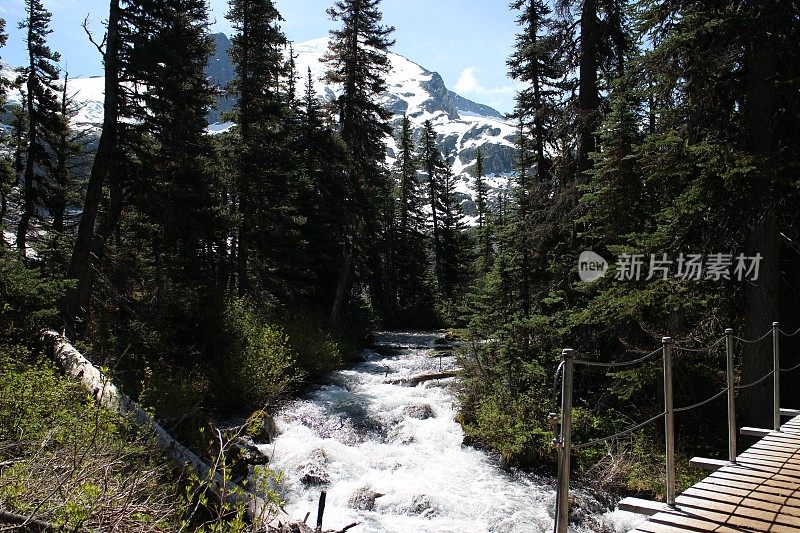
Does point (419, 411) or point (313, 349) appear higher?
point (313, 349)

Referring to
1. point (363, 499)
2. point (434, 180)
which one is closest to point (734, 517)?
point (363, 499)

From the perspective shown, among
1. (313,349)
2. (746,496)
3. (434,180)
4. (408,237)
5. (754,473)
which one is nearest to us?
(746,496)

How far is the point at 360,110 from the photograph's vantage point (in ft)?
74.7

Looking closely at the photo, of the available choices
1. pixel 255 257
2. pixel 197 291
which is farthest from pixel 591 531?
pixel 255 257

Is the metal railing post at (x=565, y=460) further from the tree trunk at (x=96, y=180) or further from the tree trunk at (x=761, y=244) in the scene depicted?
the tree trunk at (x=96, y=180)

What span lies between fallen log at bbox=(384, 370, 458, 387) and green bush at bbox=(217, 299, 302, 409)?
308 cm

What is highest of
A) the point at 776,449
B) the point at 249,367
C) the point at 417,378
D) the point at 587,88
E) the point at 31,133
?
the point at 31,133

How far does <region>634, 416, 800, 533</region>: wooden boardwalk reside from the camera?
3.77m

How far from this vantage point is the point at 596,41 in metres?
13.0

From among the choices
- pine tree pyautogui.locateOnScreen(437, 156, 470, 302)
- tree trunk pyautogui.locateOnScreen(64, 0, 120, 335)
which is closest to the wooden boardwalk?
tree trunk pyautogui.locateOnScreen(64, 0, 120, 335)

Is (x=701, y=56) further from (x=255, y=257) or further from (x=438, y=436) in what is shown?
(x=255, y=257)

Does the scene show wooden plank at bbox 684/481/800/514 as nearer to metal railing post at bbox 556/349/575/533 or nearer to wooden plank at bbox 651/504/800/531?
wooden plank at bbox 651/504/800/531

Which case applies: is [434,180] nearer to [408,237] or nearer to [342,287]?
[408,237]

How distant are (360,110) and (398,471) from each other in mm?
17644
